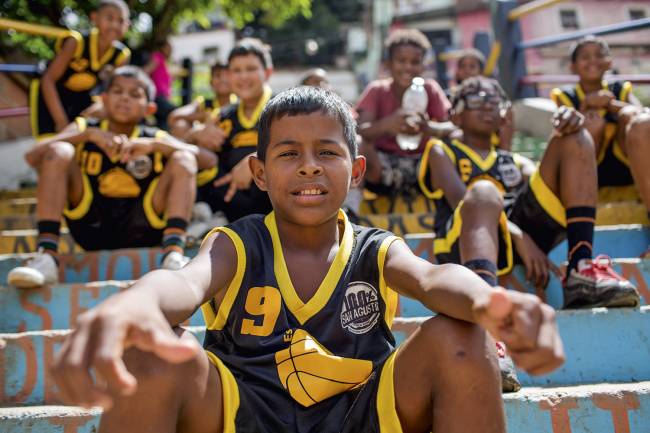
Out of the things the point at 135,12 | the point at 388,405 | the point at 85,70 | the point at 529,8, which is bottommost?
the point at 388,405

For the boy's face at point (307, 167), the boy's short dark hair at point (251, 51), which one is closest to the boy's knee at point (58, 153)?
the boy's short dark hair at point (251, 51)

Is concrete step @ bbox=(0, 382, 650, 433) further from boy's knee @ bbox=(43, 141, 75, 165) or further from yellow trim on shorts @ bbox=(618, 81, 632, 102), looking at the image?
yellow trim on shorts @ bbox=(618, 81, 632, 102)

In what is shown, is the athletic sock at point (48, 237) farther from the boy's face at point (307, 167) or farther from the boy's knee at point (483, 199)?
the boy's knee at point (483, 199)

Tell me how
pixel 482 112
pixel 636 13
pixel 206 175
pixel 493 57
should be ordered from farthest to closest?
1. pixel 636 13
2. pixel 493 57
3. pixel 206 175
4. pixel 482 112

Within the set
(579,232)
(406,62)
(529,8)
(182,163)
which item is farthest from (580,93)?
(182,163)

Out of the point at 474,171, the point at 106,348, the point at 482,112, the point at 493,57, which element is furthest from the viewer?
the point at 493,57

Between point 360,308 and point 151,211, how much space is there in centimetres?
181

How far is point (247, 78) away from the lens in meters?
3.79

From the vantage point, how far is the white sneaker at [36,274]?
2479 millimetres

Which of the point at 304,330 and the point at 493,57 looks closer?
the point at 304,330

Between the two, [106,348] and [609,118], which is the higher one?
[609,118]

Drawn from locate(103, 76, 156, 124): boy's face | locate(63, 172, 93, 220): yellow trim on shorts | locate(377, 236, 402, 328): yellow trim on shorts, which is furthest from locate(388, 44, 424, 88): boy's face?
locate(377, 236, 402, 328): yellow trim on shorts

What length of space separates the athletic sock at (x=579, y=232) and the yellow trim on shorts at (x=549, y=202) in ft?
0.18

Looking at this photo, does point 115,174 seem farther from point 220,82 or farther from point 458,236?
point 220,82
